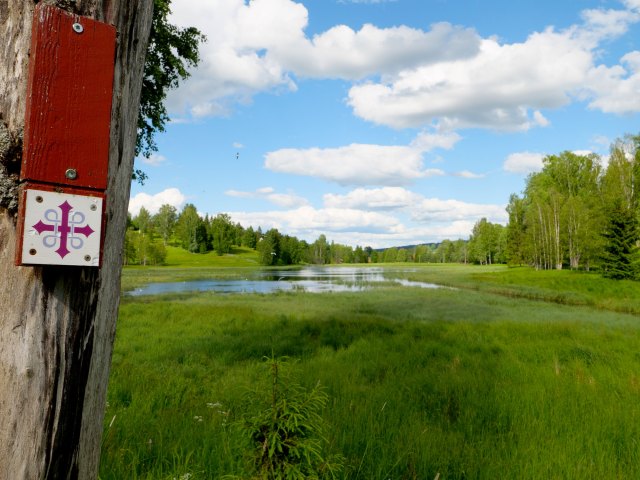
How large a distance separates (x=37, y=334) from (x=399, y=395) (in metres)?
5.88

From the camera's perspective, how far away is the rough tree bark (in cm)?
139

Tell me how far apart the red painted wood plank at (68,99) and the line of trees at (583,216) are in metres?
45.1

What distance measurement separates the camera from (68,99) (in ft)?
4.82

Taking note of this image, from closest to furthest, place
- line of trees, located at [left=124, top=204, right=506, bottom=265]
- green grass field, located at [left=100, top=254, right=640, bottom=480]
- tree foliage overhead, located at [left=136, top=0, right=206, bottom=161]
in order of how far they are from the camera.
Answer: green grass field, located at [left=100, top=254, right=640, bottom=480] < tree foliage overhead, located at [left=136, top=0, right=206, bottom=161] < line of trees, located at [left=124, top=204, right=506, bottom=265]

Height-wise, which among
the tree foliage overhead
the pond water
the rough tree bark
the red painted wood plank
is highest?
the tree foliage overhead

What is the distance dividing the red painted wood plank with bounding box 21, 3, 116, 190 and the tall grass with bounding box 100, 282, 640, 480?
2149mm

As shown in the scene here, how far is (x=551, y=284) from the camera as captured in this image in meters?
37.6

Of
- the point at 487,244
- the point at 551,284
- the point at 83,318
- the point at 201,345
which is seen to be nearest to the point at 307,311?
the point at 201,345

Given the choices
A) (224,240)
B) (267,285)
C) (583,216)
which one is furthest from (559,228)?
(224,240)

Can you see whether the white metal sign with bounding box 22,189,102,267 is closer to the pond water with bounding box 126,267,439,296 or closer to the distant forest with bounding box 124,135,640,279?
the pond water with bounding box 126,267,439,296

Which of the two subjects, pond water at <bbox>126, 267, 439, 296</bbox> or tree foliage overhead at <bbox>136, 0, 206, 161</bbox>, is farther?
pond water at <bbox>126, 267, 439, 296</bbox>

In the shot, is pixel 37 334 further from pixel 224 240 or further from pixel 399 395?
pixel 224 240

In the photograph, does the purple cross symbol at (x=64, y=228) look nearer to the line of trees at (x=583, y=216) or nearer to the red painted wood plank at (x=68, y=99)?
the red painted wood plank at (x=68, y=99)

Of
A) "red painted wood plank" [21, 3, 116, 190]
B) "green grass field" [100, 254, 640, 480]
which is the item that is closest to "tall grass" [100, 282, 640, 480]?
"green grass field" [100, 254, 640, 480]
